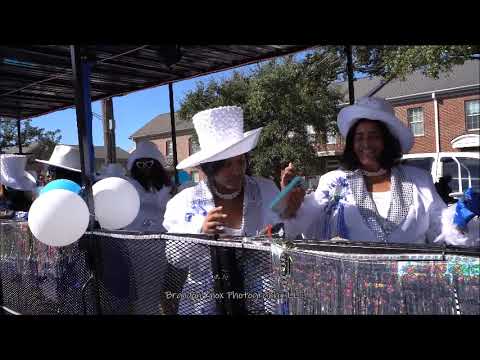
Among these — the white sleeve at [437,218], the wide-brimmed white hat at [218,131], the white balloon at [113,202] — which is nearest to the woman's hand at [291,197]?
the wide-brimmed white hat at [218,131]

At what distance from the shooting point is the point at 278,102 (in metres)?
4.11

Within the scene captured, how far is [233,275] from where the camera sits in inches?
75.1

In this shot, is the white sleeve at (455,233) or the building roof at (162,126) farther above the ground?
the building roof at (162,126)

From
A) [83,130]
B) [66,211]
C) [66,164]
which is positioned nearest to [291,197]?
[66,211]

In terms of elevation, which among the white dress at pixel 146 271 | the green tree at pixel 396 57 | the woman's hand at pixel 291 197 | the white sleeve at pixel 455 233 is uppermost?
Answer: the green tree at pixel 396 57

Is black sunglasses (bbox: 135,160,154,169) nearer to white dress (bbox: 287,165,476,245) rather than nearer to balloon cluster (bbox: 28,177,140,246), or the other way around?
balloon cluster (bbox: 28,177,140,246)

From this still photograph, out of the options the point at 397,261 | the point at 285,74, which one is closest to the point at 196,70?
the point at 285,74

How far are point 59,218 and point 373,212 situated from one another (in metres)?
1.49

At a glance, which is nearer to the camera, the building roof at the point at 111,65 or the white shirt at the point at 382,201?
the white shirt at the point at 382,201

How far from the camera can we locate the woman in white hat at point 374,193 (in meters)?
2.09

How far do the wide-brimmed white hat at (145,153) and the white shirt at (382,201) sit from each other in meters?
2.18

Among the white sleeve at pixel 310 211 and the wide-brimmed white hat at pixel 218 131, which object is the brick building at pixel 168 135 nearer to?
the wide-brimmed white hat at pixel 218 131
